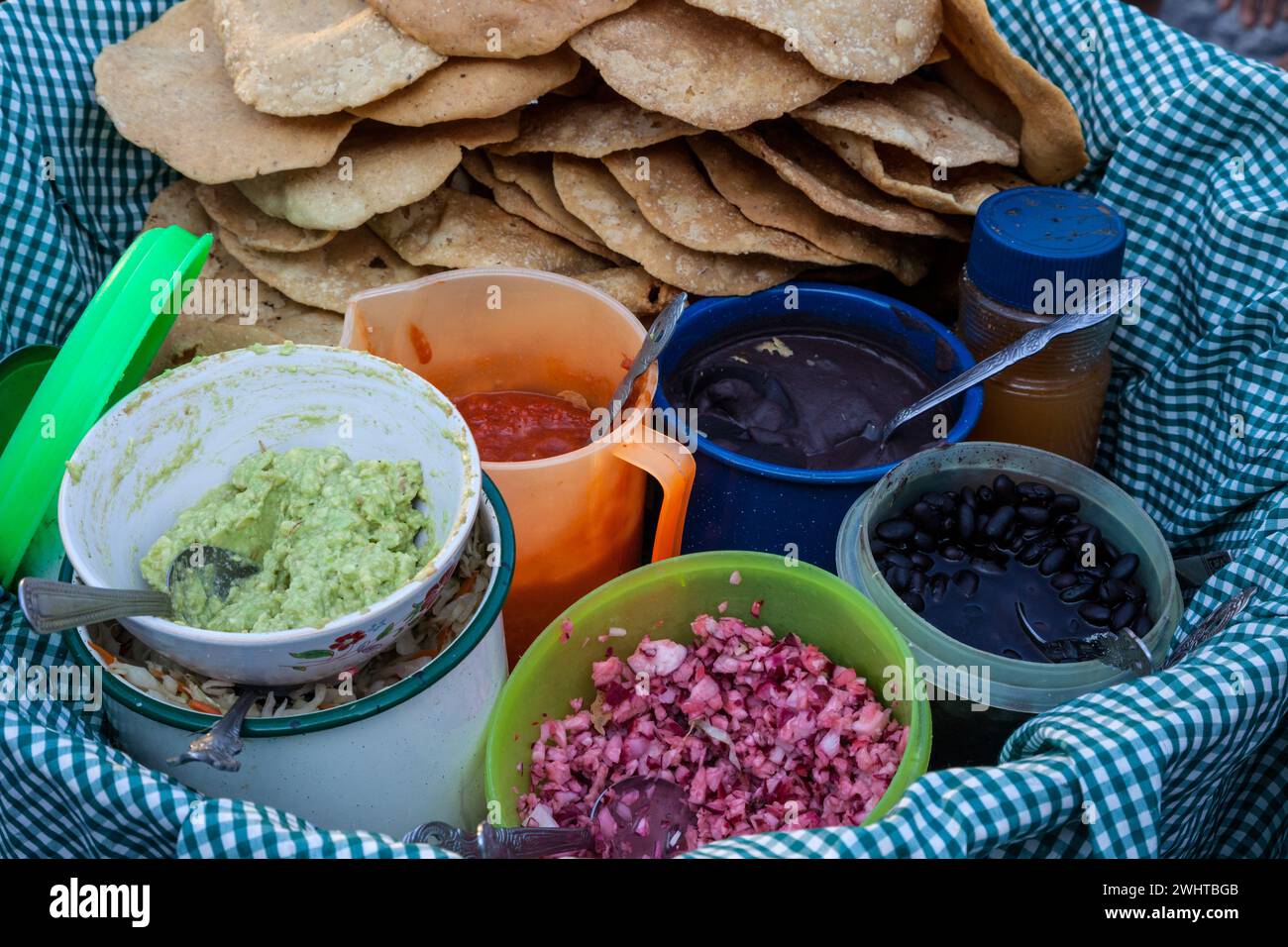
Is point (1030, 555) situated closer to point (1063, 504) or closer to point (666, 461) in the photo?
point (1063, 504)

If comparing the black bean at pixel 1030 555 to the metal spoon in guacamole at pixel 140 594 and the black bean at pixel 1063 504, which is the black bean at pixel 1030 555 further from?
the metal spoon in guacamole at pixel 140 594

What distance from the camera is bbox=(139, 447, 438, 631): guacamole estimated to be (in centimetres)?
119

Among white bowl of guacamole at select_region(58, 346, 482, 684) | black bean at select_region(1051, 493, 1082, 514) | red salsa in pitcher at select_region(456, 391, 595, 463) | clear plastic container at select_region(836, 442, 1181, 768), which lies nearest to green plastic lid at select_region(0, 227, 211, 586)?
white bowl of guacamole at select_region(58, 346, 482, 684)

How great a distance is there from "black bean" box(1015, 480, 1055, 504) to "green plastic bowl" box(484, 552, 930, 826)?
0.29 meters

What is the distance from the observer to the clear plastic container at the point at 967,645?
1.35m

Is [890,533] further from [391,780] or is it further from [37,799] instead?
[37,799]

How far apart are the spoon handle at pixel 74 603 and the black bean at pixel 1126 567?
3.62 ft

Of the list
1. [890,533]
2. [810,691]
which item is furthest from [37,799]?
[890,533]

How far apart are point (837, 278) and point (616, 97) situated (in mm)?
439

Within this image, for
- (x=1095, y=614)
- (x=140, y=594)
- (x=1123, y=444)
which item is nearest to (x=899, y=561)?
(x=1095, y=614)
